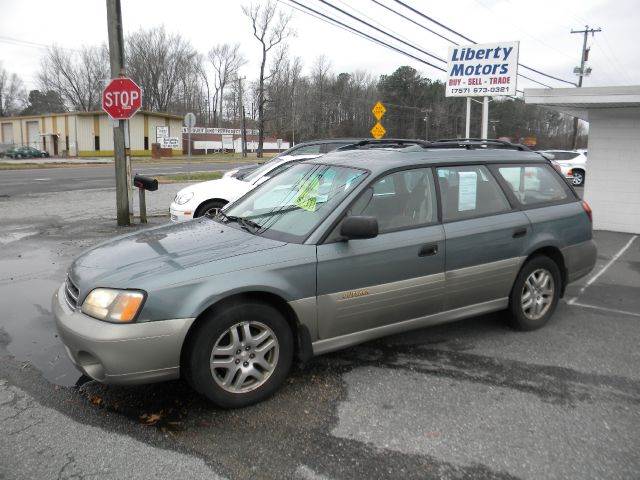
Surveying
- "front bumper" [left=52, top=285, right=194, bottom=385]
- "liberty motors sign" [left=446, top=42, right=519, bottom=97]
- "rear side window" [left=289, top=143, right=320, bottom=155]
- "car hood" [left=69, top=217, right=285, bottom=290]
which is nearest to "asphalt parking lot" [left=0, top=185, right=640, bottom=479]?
"front bumper" [left=52, top=285, right=194, bottom=385]

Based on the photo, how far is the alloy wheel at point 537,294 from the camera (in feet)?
15.9

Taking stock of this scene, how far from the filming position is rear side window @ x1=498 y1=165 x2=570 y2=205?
16.0ft

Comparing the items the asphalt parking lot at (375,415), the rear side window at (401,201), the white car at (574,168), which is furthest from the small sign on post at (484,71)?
the white car at (574,168)

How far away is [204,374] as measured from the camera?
3246mm

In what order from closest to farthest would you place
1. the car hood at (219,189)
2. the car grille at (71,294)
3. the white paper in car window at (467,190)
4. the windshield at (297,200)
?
the car grille at (71,294)
the windshield at (297,200)
the white paper in car window at (467,190)
the car hood at (219,189)

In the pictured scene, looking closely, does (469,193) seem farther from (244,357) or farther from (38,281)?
(38,281)

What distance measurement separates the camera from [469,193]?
14.9 feet

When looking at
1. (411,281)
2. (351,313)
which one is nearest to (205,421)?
(351,313)

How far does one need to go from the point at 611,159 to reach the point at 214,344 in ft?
34.1

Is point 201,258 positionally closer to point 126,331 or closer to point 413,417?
point 126,331

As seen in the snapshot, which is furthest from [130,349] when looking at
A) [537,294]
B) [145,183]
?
[145,183]

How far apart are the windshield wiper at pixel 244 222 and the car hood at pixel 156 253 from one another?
0.07 m

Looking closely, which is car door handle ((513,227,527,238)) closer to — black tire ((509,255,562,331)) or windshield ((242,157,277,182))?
black tire ((509,255,562,331))

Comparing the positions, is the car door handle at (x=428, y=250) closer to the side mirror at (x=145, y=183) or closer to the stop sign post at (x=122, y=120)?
the side mirror at (x=145, y=183)
